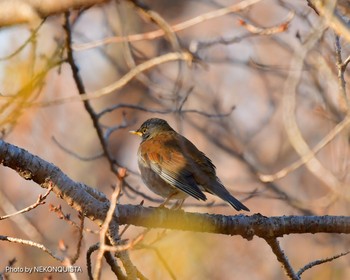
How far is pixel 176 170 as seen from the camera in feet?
22.9

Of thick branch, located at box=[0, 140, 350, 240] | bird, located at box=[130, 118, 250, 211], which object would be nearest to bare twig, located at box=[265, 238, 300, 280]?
thick branch, located at box=[0, 140, 350, 240]

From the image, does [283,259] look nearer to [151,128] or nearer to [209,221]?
[209,221]

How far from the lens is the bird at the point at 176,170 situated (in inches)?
261

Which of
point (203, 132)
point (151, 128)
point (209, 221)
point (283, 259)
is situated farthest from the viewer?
point (203, 132)

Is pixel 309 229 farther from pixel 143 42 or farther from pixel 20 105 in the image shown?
pixel 143 42

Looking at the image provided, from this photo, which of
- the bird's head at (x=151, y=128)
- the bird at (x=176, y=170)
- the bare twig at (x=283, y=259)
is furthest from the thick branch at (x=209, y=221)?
the bird's head at (x=151, y=128)

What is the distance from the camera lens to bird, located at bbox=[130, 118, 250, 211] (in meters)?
6.64

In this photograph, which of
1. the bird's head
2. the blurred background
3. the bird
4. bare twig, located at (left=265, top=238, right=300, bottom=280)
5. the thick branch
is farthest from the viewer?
the blurred background

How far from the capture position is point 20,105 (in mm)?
3910

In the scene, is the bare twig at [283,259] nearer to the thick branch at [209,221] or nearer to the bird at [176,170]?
the thick branch at [209,221]

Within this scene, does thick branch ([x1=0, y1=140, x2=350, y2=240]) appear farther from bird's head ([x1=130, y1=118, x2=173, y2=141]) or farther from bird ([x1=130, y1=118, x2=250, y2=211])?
bird's head ([x1=130, y1=118, x2=173, y2=141])

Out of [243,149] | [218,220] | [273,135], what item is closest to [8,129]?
[218,220]

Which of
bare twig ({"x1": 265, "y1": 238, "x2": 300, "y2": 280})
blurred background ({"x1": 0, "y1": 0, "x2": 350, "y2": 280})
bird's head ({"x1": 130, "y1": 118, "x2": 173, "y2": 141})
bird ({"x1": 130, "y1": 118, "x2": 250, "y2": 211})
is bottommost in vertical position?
bare twig ({"x1": 265, "y1": 238, "x2": 300, "y2": 280})

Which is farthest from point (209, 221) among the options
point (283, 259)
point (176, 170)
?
point (176, 170)
